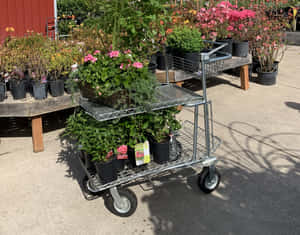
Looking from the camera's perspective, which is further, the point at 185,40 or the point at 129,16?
the point at 185,40

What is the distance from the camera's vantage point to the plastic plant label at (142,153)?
227cm

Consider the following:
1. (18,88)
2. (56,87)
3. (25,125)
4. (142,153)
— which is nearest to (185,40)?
(56,87)

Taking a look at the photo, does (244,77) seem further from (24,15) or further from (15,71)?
(24,15)

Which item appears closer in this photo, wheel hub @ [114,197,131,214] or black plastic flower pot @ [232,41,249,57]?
wheel hub @ [114,197,131,214]

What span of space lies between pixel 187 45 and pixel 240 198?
2051 millimetres

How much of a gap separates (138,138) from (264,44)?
3724 millimetres

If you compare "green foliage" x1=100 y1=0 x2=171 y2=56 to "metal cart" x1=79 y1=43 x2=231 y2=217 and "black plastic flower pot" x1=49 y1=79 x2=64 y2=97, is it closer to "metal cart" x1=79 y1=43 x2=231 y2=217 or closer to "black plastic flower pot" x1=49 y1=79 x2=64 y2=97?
"metal cart" x1=79 y1=43 x2=231 y2=217

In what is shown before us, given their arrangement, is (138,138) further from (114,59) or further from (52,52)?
(52,52)

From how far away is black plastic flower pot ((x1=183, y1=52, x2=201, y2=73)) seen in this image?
12.7 ft

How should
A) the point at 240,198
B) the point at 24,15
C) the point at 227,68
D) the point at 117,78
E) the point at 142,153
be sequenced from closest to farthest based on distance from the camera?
the point at 117,78, the point at 142,153, the point at 240,198, the point at 227,68, the point at 24,15

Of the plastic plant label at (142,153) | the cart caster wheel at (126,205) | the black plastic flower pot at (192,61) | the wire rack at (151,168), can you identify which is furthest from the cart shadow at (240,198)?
the black plastic flower pot at (192,61)

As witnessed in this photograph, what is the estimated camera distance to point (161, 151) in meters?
2.36

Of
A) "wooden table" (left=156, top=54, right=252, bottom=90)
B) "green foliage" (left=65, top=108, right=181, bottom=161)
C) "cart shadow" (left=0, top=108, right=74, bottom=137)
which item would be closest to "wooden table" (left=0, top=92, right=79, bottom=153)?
"cart shadow" (left=0, top=108, right=74, bottom=137)

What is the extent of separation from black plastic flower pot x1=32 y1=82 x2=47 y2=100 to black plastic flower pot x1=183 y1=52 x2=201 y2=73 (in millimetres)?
1634
